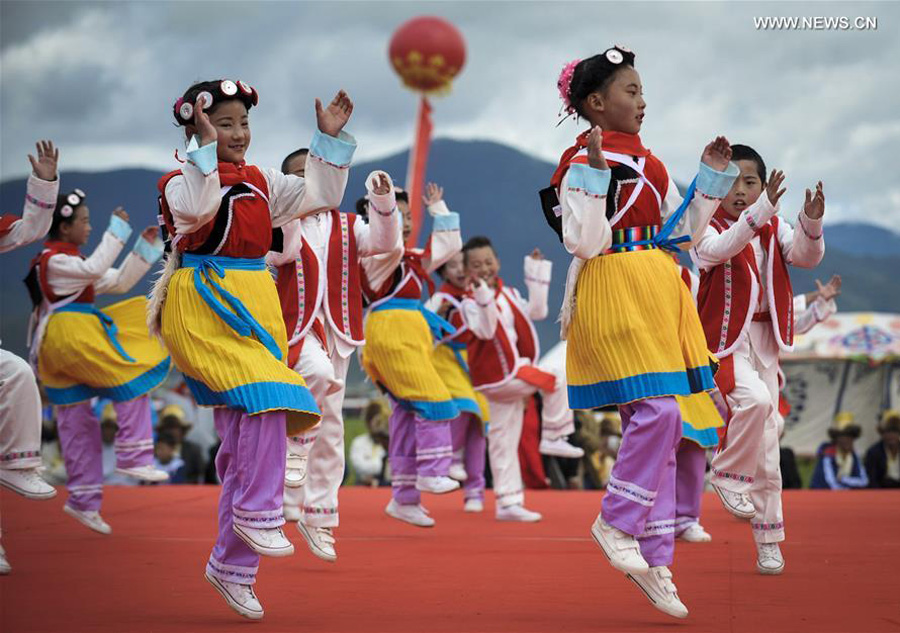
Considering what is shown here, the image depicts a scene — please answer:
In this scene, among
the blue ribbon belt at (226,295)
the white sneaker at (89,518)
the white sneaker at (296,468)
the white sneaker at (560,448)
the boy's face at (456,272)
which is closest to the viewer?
the blue ribbon belt at (226,295)

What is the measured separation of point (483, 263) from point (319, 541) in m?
2.98

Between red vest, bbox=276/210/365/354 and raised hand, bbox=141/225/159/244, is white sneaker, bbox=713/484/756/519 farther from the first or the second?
raised hand, bbox=141/225/159/244

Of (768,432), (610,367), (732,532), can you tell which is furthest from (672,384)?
(732,532)

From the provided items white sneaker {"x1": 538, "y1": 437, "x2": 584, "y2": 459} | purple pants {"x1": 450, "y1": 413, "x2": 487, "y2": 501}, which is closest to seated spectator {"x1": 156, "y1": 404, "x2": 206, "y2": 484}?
purple pants {"x1": 450, "y1": 413, "x2": 487, "y2": 501}

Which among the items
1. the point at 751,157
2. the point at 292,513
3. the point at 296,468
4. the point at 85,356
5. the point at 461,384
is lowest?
the point at 292,513

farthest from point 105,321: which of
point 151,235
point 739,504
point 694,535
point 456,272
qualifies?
point 739,504

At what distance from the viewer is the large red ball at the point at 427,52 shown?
56.5ft

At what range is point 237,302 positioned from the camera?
3.85 meters

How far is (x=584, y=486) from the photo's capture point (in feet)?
36.2

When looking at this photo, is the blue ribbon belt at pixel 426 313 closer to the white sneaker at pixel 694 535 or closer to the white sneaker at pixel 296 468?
the white sneaker at pixel 296 468

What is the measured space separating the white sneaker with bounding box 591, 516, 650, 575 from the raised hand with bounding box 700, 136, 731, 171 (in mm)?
1215

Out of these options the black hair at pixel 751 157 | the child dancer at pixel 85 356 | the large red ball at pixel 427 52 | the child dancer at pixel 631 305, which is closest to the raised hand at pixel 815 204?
the black hair at pixel 751 157

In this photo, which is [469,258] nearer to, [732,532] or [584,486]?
[732,532]

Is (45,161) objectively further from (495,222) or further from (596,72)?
(495,222)
